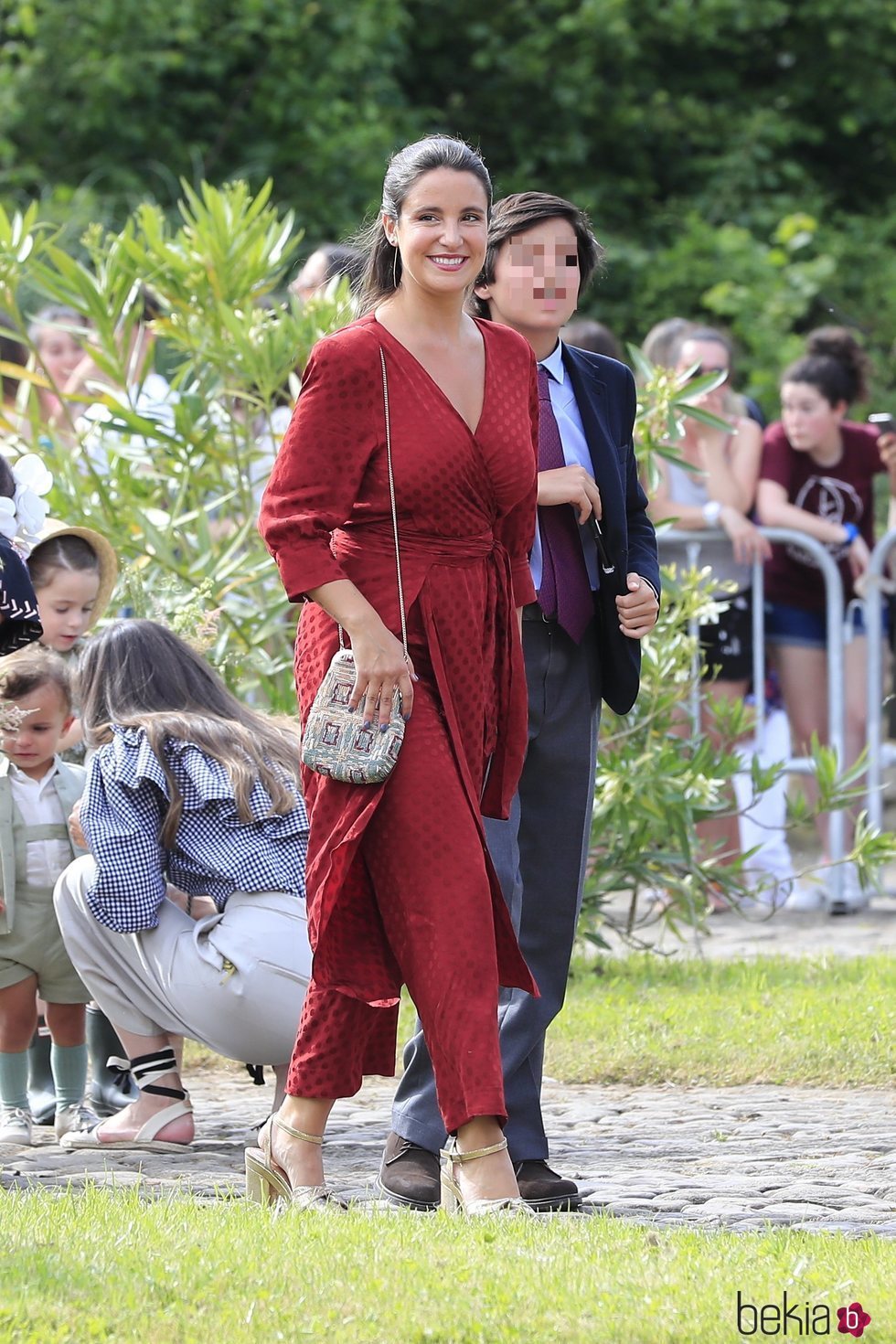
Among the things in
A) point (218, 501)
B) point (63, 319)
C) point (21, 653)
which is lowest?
point (21, 653)

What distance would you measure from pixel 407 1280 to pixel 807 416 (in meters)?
6.18

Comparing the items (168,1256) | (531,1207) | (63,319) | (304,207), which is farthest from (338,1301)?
(304,207)

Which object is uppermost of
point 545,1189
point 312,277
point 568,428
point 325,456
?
point 312,277

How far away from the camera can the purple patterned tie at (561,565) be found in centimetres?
431

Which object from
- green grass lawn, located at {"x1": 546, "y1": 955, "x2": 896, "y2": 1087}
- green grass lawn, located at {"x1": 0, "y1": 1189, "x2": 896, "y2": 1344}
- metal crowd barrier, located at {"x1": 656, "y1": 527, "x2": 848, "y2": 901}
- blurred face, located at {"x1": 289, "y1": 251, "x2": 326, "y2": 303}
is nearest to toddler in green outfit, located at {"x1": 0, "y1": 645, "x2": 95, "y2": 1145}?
green grass lawn, located at {"x1": 546, "y1": 955, "x2": 896, "y2": 1087}

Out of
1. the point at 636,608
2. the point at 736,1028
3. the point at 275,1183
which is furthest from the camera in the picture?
the point at 736,1028

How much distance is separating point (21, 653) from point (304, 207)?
9.45 meters

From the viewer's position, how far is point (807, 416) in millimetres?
8852

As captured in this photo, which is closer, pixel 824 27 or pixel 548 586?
pixel 548 586

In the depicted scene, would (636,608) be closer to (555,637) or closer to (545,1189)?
(555,637)

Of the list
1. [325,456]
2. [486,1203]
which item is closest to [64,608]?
[325,456]

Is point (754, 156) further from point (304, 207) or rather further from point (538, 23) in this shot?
point (304, 207)

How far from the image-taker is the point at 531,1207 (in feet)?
13.4

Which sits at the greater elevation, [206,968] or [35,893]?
[35,893]
